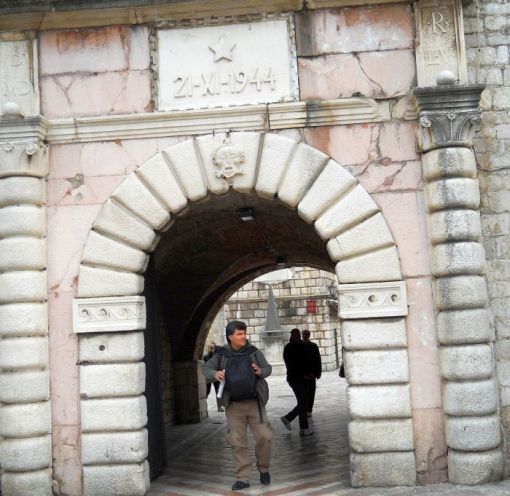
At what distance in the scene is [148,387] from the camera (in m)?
7.43

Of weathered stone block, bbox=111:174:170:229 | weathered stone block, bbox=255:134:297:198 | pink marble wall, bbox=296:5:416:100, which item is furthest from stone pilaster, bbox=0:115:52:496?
pink marble wall, bbox=296:5:416:100

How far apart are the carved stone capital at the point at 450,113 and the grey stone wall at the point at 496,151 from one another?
0.44 m

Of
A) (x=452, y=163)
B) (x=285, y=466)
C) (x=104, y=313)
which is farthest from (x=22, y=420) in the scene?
(x=452, y=163)

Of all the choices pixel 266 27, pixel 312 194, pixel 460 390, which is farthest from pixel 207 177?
pixel 460 390

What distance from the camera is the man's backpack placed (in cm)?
689

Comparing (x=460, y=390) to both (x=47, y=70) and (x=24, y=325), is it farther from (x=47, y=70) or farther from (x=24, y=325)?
(x=47, y=70)

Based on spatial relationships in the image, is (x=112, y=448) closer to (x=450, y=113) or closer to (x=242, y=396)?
(x=242, y=396)

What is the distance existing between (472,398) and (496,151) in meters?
2.24

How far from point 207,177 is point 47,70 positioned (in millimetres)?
1822

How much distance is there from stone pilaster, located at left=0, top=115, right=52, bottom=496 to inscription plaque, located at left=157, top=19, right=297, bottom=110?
4.24 ft

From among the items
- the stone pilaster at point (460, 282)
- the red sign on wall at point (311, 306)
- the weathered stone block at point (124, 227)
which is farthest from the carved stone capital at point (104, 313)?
the red sign on wall at point (311, 306)

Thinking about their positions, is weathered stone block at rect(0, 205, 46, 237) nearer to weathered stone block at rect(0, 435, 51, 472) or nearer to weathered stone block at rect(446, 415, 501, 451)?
weathered stone block at rect(0, 435, 51, 472)

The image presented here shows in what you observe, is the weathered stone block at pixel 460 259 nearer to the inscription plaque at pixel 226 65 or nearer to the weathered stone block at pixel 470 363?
the weathered stone block at pixel 470 363

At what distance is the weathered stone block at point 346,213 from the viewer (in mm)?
6805
